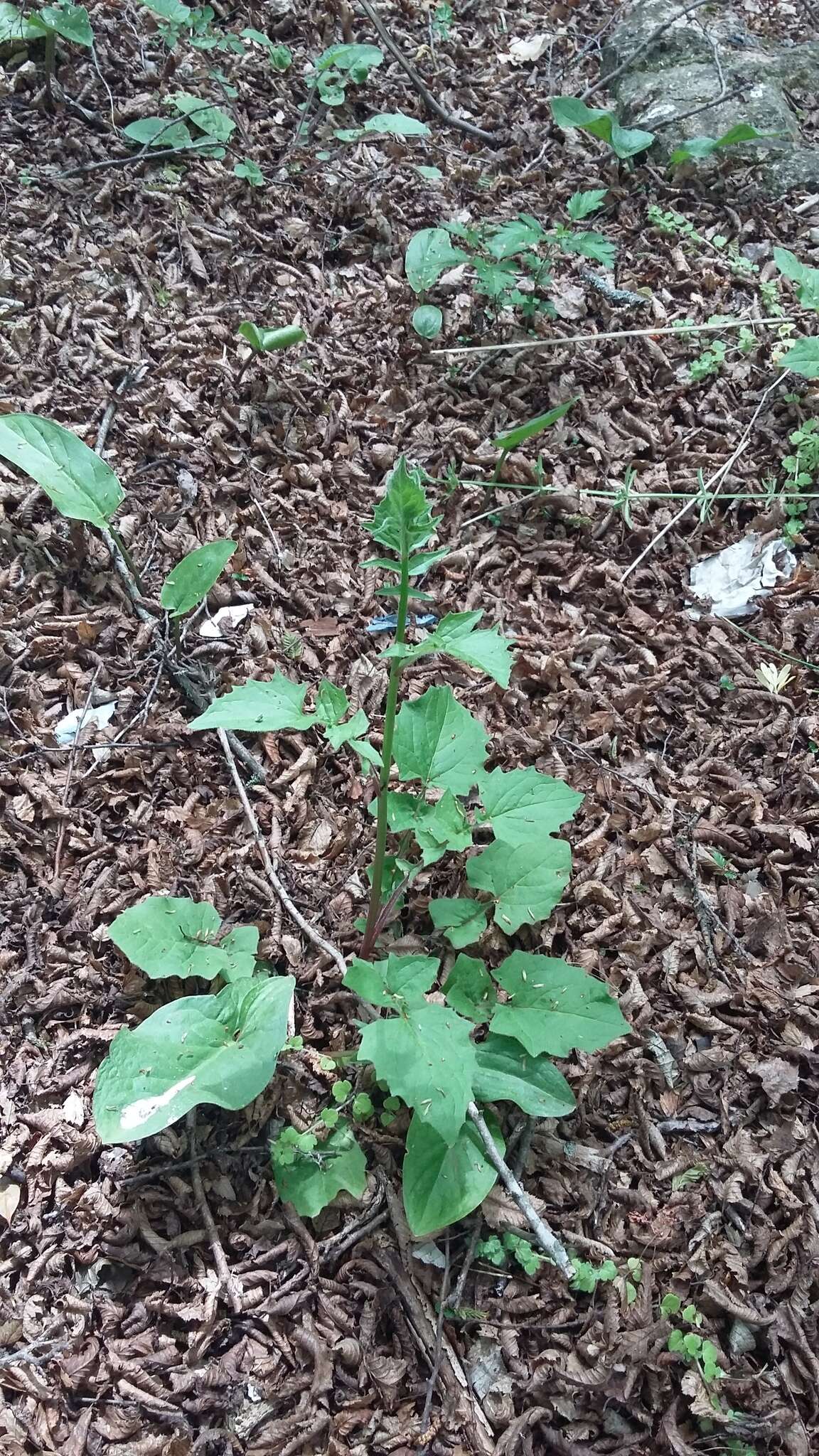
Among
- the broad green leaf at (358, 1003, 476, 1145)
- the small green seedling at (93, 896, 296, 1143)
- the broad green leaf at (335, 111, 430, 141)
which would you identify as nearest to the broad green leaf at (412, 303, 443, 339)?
the broad green leaf at (335, 111, 430, 141)

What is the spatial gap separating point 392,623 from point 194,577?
2.00 feet

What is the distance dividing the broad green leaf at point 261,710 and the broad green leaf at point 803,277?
8.09ft

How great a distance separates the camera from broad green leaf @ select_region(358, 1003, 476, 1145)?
1526mm

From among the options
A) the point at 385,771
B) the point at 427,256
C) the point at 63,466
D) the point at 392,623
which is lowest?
the point at 392,623

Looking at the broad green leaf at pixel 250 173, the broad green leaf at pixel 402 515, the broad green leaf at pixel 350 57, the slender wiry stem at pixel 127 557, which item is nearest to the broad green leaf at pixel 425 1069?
the broad green leaf at pixel 402 515

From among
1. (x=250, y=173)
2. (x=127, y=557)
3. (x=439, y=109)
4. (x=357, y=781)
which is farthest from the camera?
(x=439, y=109)

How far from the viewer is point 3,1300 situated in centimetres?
168

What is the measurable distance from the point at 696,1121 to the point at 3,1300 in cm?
152

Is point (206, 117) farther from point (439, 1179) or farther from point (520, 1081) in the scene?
point (439, 1179)

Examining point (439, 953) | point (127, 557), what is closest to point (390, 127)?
point (127, 557)

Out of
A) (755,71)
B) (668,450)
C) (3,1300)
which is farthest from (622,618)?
(755,71)

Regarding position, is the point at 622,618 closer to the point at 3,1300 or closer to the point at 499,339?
the point at 499,339

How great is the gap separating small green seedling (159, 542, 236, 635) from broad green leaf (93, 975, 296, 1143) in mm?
1091

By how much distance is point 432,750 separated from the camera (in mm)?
2027
